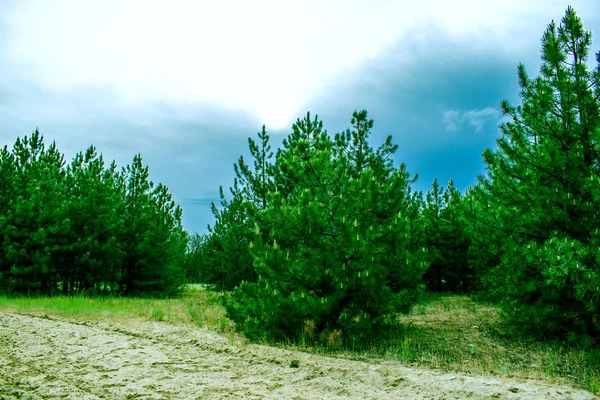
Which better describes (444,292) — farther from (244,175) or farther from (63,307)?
(63,307)

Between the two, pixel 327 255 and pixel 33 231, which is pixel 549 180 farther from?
pixel 33 231

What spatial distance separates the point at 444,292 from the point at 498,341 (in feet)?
42.8

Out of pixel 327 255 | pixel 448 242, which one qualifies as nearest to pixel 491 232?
pixel 327 255

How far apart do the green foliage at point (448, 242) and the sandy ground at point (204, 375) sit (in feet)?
44.1

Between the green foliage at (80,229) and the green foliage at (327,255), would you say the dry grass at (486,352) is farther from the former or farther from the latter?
the green foliage at (80,229)

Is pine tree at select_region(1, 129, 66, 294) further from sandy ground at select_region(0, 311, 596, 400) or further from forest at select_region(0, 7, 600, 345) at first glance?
forest at select_region(0, 7, 600, 345)

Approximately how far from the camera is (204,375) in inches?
231

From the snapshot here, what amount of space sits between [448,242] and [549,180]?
11816mm

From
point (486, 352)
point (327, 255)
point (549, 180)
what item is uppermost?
point (549, 180)

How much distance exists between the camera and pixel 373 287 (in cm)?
763

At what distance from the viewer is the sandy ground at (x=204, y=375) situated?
16.5 feet

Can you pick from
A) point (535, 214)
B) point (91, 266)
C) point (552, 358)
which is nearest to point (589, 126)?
point (535, 214)

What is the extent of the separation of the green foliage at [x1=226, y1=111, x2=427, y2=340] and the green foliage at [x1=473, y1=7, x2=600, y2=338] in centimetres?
190

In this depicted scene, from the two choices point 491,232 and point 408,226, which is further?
point 491,232
